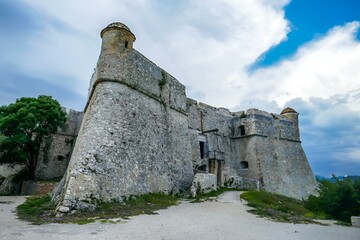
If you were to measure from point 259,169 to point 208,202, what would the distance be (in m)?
13.5

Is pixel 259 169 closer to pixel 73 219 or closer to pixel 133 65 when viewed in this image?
pixel 133 65

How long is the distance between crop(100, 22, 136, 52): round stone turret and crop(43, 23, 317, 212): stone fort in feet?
0.20

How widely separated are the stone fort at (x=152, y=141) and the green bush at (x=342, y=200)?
9.25 meters

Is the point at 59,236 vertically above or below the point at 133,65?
below

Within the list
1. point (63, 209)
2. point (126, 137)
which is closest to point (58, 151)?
point (126, 137)

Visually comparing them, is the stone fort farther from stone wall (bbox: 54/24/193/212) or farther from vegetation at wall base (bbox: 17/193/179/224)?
vegetation at wall base (bbox: 17/193/179/224)

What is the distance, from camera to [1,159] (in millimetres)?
20766

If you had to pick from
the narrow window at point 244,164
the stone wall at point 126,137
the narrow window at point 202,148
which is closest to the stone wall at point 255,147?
the narrow window at point 244,164

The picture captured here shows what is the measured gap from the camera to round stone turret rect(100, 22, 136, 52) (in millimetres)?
15836

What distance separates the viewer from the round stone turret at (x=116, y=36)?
15836 millimetres

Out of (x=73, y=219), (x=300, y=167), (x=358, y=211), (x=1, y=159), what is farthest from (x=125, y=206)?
(x=300, y=167)

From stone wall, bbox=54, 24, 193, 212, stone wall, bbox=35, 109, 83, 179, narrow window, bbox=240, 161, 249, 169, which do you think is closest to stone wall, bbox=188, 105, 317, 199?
narrow window, bbox=240, 161, 249, 169

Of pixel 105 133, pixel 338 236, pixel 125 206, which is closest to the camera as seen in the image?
pixel 338 236

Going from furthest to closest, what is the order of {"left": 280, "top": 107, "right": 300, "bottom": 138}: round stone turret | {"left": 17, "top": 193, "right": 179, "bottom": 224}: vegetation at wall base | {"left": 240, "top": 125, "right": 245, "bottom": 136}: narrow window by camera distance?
{"left": 280, "top": 107, "right": 300, "bottom": 138}: round stone turret
{"left": 240, "top": 125, "right": 245, "bottom": 136}: narrow window
{"left": 17, "top": 193, "right": 179, "bottom": 224}: vegetation at wall base
